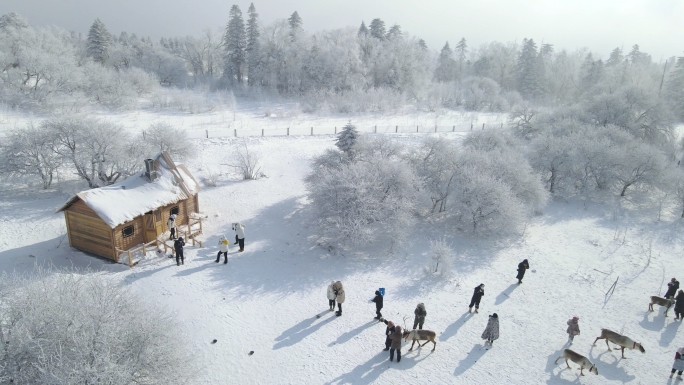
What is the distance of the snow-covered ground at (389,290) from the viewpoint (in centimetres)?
1147

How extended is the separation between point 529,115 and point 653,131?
8.81m

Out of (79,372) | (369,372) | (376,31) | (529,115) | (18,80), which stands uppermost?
(376,31)

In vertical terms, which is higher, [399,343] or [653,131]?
[653,131]

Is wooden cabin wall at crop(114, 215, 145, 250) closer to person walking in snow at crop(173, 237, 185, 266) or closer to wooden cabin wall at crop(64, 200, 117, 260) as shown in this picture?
wooden cabin wall at crop(64, 200, 117, 260)

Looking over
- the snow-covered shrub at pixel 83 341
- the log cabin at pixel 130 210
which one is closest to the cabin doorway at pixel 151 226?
the log cabin at pixel 130 210

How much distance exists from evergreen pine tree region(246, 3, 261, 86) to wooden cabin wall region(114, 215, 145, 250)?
41.5m

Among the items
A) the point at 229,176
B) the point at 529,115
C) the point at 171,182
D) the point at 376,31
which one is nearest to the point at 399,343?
the point at 171,182

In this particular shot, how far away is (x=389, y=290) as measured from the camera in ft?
49.8

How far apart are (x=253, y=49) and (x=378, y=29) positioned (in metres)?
A: 20.1

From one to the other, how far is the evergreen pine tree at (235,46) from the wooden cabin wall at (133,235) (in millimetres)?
43314

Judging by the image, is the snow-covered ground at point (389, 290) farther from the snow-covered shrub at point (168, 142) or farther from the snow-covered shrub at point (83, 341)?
the snow-covered shrub at point (168, 142)

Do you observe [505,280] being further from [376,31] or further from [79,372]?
[376,31]

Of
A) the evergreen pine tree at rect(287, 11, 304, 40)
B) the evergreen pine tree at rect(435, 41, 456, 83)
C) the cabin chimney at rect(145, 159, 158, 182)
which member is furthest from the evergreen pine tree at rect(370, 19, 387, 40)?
the cabin chimney at rect(145, 159, 158, 182)

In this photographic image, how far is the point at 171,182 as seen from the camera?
59.9 ft
